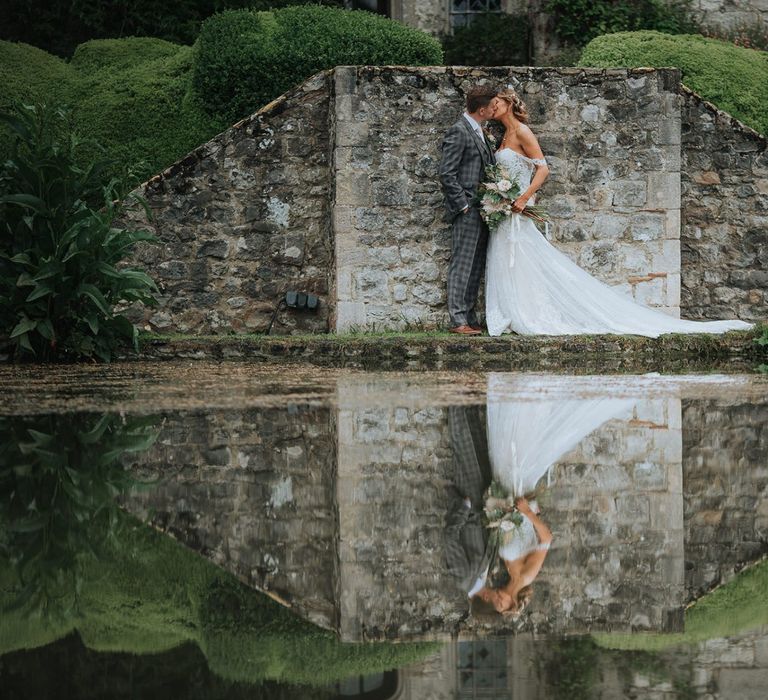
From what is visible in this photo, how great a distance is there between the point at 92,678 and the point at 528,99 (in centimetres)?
1058

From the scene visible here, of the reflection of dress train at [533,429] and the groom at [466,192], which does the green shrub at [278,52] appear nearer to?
the groom at [466,192]

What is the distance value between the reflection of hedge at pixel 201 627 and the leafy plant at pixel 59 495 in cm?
7

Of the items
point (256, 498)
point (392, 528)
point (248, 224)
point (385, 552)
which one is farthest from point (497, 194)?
point (385, 552)

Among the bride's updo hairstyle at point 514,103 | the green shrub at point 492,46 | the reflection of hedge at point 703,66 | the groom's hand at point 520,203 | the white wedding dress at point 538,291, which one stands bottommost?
the white wedding dress at point 538,291

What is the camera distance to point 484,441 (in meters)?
6.07

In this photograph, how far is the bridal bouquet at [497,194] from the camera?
480 inches

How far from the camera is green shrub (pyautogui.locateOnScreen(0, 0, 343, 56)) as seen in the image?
58.6 feet

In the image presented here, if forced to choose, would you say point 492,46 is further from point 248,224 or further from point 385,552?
point 385,552

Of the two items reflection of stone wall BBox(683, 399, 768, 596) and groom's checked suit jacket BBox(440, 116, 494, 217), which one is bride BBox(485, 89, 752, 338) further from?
reflection of stone wall BBox(683, 399, 768, 596)

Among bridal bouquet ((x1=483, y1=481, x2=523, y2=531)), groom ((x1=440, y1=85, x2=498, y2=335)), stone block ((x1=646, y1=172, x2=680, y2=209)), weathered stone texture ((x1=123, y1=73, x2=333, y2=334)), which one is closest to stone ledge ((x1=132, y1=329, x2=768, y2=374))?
groom ((x1=440, y1=85, x2=498, y2=335))

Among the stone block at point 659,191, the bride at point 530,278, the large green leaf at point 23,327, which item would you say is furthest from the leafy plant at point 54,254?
the stone block at point 659,191

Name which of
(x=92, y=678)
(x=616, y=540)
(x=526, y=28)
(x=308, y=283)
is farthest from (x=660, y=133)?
(x=92, y=678)

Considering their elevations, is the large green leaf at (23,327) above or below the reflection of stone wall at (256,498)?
below

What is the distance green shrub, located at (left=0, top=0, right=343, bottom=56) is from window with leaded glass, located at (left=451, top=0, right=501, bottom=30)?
2.16 meters
